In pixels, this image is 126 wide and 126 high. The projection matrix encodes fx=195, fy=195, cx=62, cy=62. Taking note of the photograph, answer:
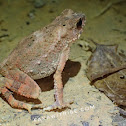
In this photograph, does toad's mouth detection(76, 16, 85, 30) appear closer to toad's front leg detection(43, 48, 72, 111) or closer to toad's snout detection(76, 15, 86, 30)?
toad's snout detection(76, 15, 86, 30)

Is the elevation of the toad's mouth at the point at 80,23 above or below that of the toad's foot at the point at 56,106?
above

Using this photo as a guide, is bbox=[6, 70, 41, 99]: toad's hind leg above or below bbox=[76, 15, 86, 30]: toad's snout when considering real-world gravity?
below

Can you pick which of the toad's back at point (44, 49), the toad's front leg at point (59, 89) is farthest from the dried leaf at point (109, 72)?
the toad's back at point (44, 49)

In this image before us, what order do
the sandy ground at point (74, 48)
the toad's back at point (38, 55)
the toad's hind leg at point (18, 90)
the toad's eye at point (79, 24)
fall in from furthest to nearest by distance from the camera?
the toad's eye at point (79, 24) < the toad's back at point (38, 55) < the toad's hind leg at point (18, 90) < the sandy ground at point (74, 48)

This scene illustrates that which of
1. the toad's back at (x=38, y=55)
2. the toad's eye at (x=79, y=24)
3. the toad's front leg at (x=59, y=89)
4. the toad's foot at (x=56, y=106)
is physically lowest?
the toad's foot at (x=56, y=106)

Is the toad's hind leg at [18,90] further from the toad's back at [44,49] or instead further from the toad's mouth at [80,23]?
the toad's mouth at [80,23]

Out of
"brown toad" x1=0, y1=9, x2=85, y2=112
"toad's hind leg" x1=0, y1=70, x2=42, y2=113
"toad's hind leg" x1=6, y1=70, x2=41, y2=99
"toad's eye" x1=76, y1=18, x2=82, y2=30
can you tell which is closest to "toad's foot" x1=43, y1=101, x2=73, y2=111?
"brown toad" x1=0, y1=9, x2=85, y2=112

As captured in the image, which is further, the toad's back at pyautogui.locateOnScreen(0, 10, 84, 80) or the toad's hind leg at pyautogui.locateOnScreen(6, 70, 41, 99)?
the toad's back at pyautogui.locateOnScreen(0, 10, 84, 80)

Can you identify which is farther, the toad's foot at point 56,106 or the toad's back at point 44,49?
the toad's back at point 44,49
